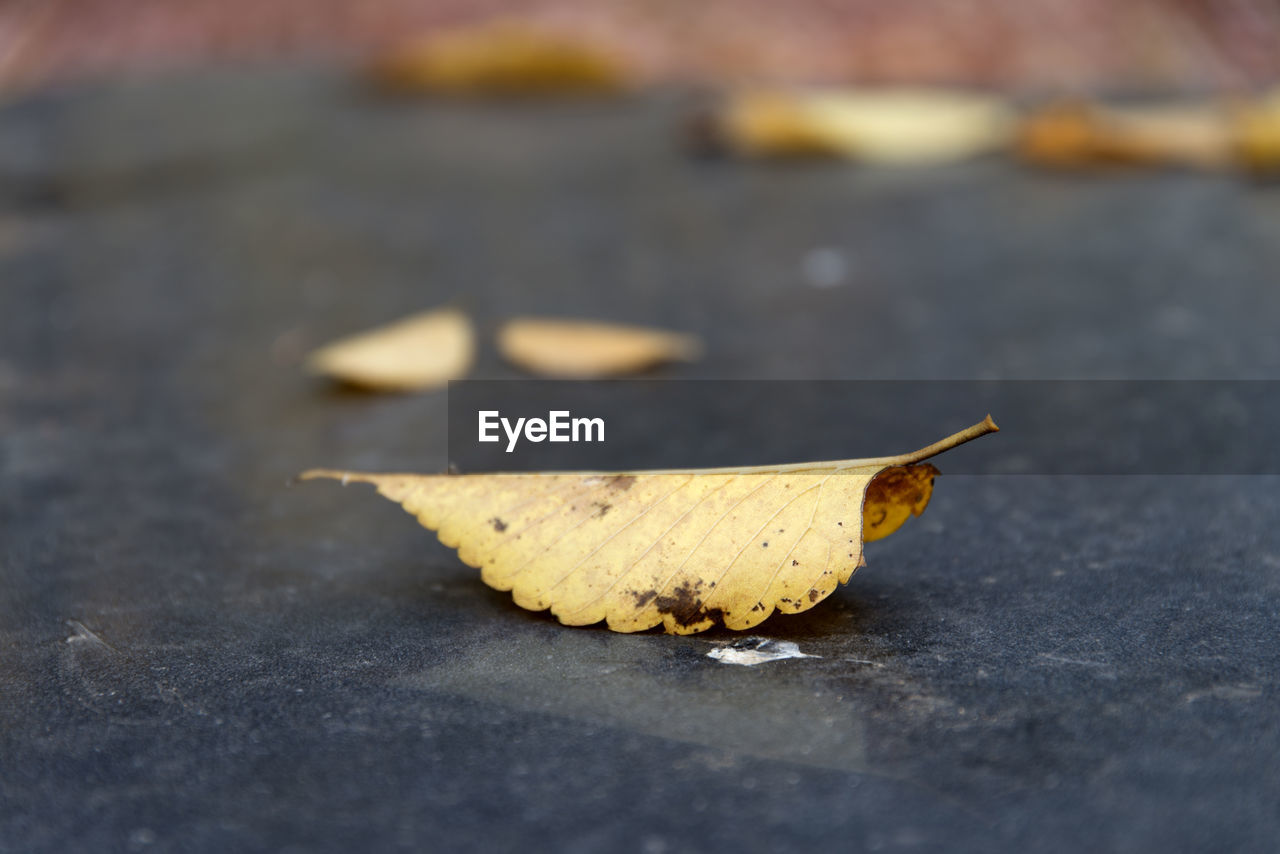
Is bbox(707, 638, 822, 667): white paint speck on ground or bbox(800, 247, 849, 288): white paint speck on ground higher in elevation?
bbox(800, 247, 849, 288): white paint speck on ground

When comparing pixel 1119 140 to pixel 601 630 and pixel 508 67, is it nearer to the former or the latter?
pixel 508 67

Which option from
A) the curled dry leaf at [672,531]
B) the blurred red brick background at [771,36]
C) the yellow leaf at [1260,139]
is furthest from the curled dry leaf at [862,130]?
the curled dry leaf at [672,531]

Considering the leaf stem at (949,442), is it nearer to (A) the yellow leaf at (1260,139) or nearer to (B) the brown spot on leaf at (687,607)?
(B) the brown spot on leaf at (687,607)

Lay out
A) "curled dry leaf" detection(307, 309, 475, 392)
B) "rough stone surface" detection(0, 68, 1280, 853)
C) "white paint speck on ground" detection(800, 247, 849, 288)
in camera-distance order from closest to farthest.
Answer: "rough stone surface" detection(0, 68, 1280, 853)
"curled dry leaf" detection(307, 309, 475, 392)
"white paint speck on ground" detection(800, 247, 849, 288)

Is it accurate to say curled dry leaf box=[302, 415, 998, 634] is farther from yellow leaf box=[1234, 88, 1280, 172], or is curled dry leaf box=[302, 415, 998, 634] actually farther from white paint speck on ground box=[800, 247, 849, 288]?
yellow leaf box=[1234, 88, 1280, 172]

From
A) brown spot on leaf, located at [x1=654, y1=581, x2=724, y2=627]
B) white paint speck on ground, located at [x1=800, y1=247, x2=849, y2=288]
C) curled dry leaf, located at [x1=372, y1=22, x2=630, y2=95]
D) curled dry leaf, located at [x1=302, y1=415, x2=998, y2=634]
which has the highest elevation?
curled dry leaf, located at [x1=372, y1=22, x2=630, y2=95]

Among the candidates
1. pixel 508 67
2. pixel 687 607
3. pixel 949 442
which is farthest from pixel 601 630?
pixel 508 67

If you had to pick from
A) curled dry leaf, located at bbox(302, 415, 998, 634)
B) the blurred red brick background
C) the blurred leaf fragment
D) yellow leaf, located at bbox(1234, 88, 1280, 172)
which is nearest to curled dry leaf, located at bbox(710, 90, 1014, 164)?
the blurred leaf fragment

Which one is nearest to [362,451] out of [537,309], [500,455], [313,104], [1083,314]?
[500,455]
